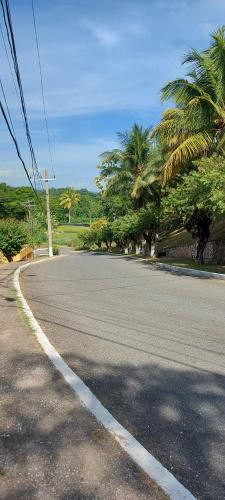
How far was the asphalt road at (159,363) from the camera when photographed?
3.63 metres

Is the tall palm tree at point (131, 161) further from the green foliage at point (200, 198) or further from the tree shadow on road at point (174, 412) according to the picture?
the tree shadow on road at point (174, 412)

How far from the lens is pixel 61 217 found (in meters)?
162

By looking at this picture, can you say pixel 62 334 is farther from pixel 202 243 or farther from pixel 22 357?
pixel 202 243

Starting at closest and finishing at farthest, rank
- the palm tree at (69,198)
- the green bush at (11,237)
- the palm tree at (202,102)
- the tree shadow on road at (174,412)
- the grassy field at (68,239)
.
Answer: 1. the tree shadow on road at (174,412)
2. the palm tree at (202,102)
3. the green bush at (11,237)
4. the grassy field at (68,239)
5. the palm tree at (69,198)

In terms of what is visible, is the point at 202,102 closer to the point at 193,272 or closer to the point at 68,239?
the point at 193,272

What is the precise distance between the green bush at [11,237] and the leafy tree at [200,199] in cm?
1455

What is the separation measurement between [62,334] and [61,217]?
155486mm

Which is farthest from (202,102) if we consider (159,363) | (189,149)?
(159,363)

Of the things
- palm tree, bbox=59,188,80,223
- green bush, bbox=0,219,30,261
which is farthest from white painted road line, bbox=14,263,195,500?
palm tree, bbox=59,188,80,223

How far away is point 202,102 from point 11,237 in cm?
2095

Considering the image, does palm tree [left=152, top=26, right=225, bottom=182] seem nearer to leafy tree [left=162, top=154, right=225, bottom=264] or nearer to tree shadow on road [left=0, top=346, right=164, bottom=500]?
leafy tree [left=162, top=154, right=225, bottom=264]

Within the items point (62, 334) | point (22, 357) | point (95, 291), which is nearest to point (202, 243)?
point (95, 291)

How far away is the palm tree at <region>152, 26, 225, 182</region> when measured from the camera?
2088 centimetres

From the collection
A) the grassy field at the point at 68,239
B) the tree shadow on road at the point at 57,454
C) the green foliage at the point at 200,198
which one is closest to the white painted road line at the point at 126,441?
the tree shadow on road at the point at 57,454
